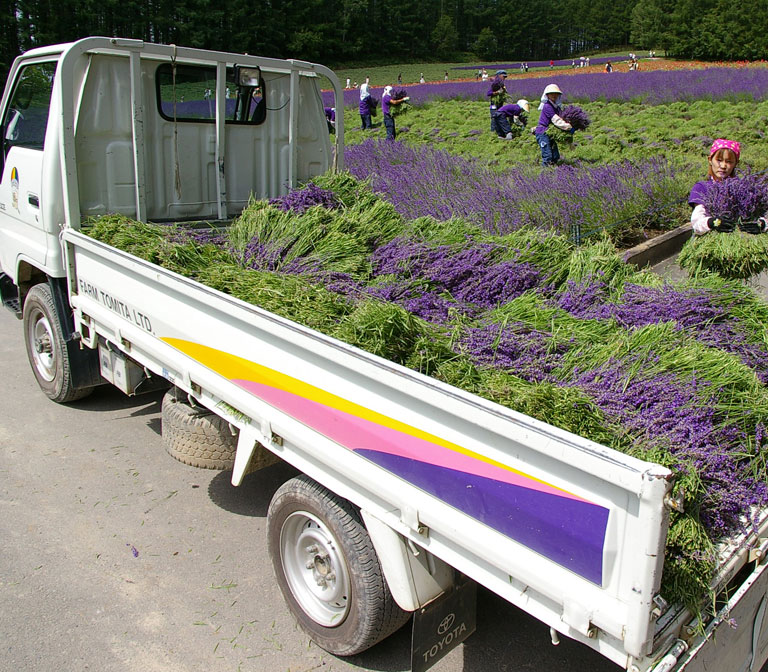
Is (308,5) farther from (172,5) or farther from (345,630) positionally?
(345,630)

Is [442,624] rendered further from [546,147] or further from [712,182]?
[546,147]

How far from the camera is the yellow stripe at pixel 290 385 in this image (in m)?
2.17

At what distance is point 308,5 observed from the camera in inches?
2653

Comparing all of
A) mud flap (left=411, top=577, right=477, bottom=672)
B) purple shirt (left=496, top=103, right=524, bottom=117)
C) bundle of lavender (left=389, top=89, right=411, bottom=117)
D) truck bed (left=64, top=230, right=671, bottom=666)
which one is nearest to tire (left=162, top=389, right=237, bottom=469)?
truck bed (left=64, top=230, right=671, bottom=666)

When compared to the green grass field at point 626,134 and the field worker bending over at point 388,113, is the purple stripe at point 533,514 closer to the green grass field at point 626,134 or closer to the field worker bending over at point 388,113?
the green grass field at point 626,134

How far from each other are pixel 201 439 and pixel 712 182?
429 cm

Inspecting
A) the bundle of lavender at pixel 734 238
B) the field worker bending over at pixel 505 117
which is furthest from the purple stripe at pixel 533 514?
the field worker bending over at pixel 505 117

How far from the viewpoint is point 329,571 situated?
2912 mm

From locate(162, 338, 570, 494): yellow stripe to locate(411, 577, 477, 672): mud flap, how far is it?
695 millimetres

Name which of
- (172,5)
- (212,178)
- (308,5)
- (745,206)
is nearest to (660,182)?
(745,206)

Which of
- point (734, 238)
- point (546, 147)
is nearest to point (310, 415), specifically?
point (734, 238)

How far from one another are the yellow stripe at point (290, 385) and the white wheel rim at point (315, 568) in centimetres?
58

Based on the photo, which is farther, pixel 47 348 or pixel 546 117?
pixel 546 117

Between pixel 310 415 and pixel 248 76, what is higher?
pixel 248 76
